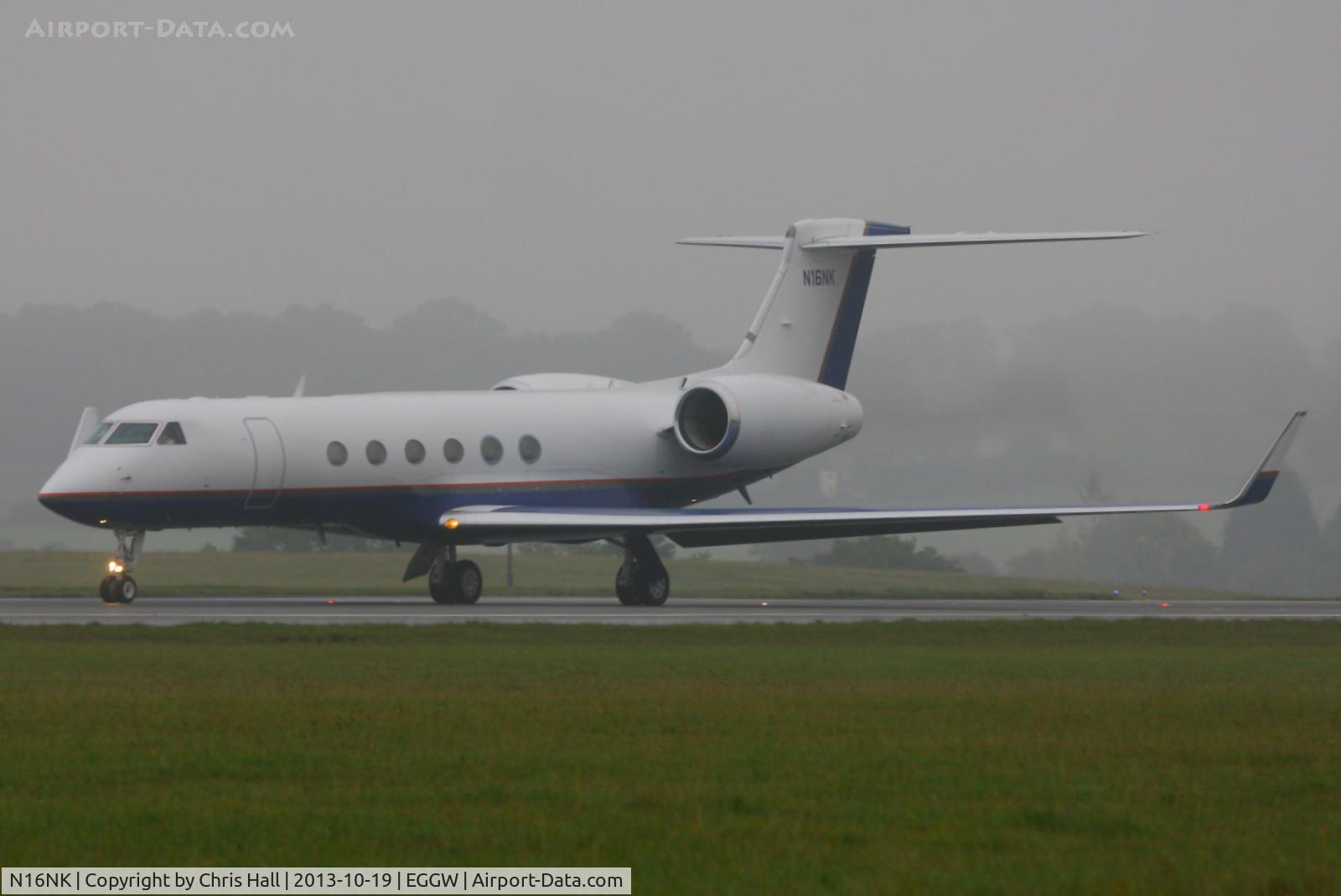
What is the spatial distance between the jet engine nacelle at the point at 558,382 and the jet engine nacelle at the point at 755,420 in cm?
239

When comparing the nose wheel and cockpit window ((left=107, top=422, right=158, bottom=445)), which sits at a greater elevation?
cockpit window ((left=107, top=422, right=158, bottom=445))

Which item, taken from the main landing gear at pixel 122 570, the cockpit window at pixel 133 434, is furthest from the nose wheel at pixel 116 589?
the cockpit window at pixel 133 434

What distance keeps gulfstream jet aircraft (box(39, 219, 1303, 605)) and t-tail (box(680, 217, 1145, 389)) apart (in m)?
0.04

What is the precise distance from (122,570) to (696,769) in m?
19.8

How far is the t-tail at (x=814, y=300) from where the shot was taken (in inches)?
1404

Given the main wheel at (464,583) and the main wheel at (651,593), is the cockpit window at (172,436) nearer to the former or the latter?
the main wheel at (464,583)

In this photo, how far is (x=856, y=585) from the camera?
42.3 meters

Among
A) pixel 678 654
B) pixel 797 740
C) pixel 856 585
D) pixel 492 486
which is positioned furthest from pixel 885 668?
pixel 856 585

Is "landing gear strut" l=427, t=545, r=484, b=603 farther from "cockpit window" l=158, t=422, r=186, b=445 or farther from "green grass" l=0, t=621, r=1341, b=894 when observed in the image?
"green grass" l=0, t=621, r=1341, b=894

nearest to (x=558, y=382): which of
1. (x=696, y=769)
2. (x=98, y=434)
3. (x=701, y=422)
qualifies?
(x=701, y=422)

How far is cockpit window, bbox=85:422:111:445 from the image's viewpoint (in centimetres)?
2777

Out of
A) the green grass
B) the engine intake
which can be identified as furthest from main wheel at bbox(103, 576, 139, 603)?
the green grass

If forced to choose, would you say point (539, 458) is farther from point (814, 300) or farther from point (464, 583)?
point (814, 300)

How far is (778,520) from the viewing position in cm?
2923
